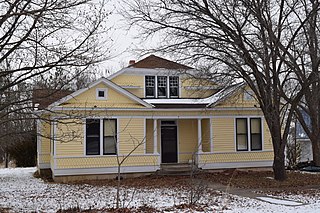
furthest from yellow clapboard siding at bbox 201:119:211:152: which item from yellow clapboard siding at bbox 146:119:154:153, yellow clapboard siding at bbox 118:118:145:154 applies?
yellow clapboard siding at bbox 118:118:145:154

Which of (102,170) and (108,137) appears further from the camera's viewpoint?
(108,137)

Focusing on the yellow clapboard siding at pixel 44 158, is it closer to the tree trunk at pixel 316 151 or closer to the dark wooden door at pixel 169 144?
the dark wooden door at pixel 169 144

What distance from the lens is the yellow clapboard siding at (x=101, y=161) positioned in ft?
60.5

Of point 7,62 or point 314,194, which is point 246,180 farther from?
point 7,62

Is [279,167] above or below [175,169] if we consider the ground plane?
above

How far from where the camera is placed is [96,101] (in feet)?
63.6

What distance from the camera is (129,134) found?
64.0 feet

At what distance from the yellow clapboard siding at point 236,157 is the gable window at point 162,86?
496 centimetres

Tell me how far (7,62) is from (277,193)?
10.5 m

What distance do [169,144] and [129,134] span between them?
11.1 feet

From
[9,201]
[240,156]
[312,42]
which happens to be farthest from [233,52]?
[9,201]

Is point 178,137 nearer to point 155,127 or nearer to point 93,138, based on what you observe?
point 155,127

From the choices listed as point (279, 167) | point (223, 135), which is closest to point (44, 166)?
point (223, 135)

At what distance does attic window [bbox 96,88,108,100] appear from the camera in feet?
63.8
